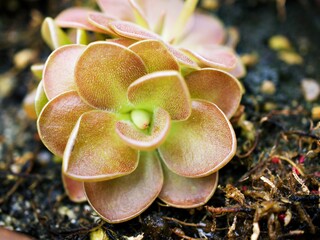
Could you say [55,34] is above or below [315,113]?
above

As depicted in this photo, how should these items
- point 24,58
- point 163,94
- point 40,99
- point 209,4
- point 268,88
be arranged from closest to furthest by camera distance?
point 163,94 → point 40,99 → point 268,88 → point 24,58 → point 209,4

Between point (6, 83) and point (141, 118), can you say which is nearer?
point (141, 118)

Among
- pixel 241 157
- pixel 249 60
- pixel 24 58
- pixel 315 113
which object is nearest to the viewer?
pixel 241 157

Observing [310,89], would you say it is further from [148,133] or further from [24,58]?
[24,58]

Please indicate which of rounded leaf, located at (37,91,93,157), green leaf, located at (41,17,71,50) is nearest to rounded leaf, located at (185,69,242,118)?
rounded leaf, located at (37,91,93,157)

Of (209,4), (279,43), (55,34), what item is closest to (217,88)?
(55,34)

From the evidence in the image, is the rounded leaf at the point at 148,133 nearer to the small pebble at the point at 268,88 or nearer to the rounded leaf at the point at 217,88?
the rounded leaf at the point at 217,88
